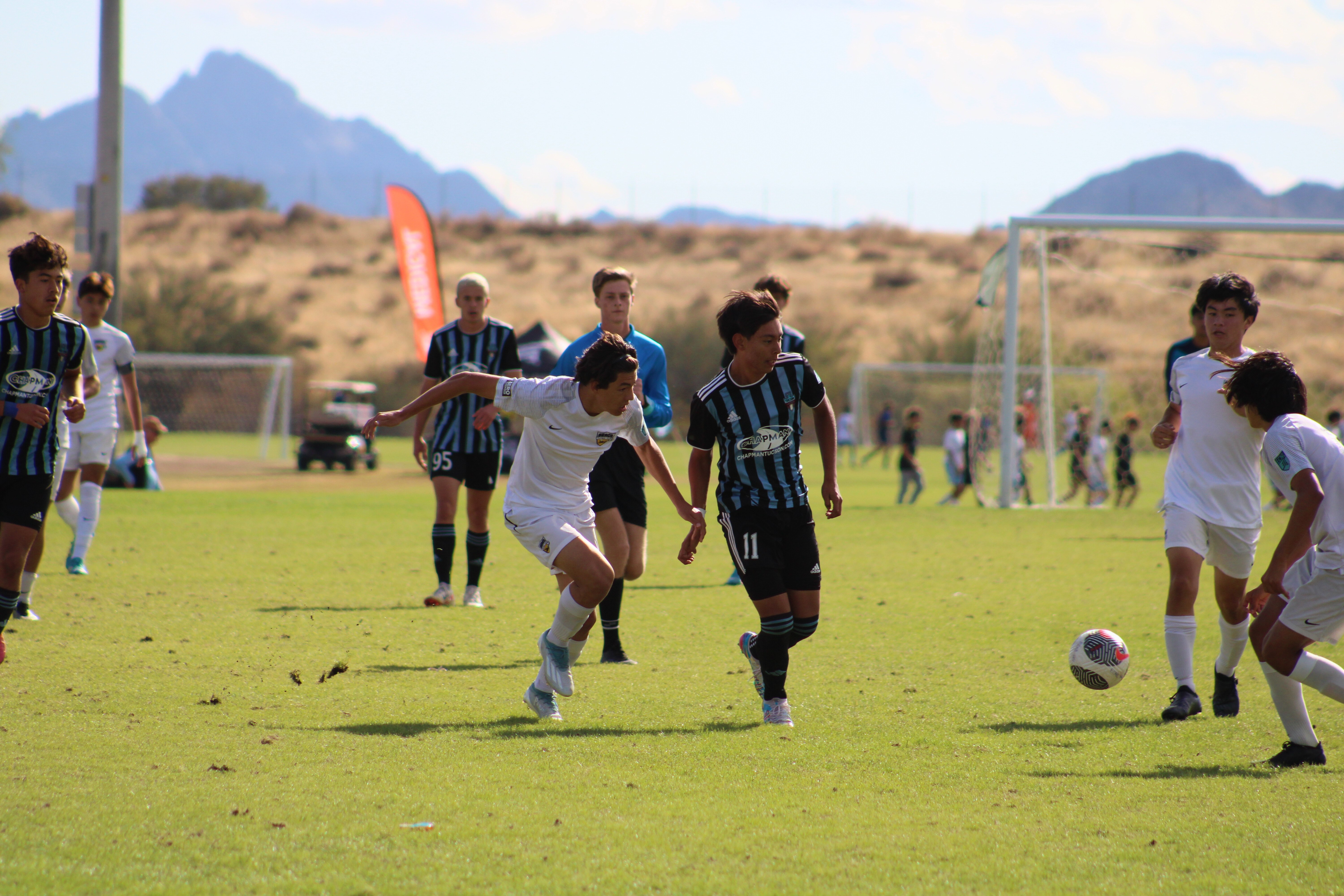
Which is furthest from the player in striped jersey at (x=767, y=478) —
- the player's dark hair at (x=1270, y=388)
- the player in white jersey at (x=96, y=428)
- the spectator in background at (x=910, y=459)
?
the spectator in background at (x=910, y=459)

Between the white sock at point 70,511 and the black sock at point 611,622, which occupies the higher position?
the white sock at point 70,511

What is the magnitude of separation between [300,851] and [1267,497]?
21851 mm

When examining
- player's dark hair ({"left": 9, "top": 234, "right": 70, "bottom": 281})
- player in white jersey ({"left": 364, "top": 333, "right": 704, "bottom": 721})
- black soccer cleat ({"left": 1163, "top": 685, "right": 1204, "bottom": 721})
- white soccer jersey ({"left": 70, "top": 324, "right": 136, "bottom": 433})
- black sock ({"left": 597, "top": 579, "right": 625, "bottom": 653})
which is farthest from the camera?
white soccer jersey ({"left": 70, "top": 324, "right": 136, "bottom": 433})

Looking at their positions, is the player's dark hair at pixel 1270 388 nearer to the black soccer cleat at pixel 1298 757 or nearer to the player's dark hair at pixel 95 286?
the black soccer cleat at pixel 1298 757

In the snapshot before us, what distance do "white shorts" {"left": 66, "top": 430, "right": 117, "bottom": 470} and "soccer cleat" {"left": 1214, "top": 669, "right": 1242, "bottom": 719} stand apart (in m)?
7.29

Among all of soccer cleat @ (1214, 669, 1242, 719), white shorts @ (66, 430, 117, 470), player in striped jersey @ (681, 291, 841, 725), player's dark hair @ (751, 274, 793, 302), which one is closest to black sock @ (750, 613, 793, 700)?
player in striped jersey @ (681, 291, 841, 725)

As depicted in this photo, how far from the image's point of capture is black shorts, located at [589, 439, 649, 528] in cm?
641

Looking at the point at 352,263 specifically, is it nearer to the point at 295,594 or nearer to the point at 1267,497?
the point at 1267,497

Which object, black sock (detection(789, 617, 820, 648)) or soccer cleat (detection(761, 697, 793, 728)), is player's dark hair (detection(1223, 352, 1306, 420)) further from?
soccer cleat (detection(761, 697, 793, 728))

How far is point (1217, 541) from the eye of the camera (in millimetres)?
5391

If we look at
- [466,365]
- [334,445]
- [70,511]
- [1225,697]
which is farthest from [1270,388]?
[334,445]

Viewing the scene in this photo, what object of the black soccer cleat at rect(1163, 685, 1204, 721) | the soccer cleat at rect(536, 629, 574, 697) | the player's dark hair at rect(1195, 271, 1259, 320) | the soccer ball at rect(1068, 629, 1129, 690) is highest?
the player's dark hair at rect(1195, 271, 1259, 320)

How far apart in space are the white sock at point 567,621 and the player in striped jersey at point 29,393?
2.56m

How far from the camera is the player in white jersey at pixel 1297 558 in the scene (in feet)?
14.1
